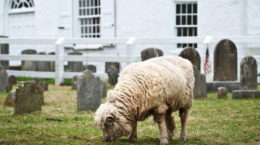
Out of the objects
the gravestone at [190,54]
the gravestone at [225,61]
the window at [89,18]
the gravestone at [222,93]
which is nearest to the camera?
the gravestone at [222,93]

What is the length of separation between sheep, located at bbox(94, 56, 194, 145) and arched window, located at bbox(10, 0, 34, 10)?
21426 mm

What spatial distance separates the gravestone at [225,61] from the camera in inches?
765

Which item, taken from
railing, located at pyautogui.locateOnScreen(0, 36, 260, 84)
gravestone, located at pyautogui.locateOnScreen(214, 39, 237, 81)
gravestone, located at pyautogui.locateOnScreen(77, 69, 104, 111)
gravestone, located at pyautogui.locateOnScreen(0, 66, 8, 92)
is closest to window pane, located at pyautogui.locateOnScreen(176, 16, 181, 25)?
railing, located at pyautogui.locateOnScreen(0, 36, 260, 84)

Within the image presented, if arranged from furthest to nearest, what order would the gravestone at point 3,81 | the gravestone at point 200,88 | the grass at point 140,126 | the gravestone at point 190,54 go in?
the gravestone at point 3,81, the gravestone at point 190,54, the gravestone at point 200,88, the grass at point 140,126

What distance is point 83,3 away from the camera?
2909 cm

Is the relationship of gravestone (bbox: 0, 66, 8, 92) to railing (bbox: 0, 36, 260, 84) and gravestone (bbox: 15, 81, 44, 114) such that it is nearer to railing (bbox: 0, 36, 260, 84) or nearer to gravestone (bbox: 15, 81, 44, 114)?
railing (bbox: 0, 36, 260, 84)

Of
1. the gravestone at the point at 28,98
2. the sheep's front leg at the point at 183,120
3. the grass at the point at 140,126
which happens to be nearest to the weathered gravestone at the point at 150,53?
the grass at the point at 140,126

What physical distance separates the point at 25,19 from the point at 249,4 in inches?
455

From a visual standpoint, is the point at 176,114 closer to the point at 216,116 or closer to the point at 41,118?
the point at 216,116

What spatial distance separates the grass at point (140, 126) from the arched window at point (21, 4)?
15.1 metres

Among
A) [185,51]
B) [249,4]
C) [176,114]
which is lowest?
[176,114]

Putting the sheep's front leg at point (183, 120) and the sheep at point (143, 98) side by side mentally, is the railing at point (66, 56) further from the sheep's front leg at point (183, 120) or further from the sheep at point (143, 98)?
the sheep at point (143, 98)

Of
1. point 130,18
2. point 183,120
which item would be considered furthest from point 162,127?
point 130,18

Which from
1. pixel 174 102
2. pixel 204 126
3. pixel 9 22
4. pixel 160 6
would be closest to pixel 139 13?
pixel 160 6
